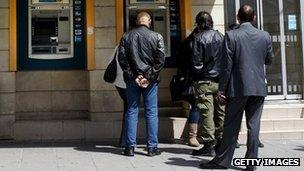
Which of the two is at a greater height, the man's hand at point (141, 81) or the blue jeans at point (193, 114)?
the man's hand at point (141, 81)

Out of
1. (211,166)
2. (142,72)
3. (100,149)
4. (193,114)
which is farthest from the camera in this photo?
(193,114)

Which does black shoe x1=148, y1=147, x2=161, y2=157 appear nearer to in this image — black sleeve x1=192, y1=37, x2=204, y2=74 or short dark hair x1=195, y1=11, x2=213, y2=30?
black sleeve x1=192, y1=37, x2=204, y2=74

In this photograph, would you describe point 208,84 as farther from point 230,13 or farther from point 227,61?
point 230,13

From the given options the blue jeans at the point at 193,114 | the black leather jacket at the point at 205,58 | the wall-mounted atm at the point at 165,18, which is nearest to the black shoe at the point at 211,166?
the black leather jacket at the point at 205,58

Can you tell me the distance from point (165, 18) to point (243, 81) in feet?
11.4

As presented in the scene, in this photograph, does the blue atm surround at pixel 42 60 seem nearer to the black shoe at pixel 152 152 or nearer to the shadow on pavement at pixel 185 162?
the black shoe at pixel 152 152

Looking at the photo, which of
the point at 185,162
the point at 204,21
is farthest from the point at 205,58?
the point at 185,162

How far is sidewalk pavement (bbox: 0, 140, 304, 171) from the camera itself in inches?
270

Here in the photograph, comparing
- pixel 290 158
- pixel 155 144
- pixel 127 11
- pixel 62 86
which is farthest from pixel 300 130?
pixel 62 86

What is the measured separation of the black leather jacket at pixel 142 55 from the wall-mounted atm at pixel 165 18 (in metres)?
1.93

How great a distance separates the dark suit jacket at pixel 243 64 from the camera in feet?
20.8

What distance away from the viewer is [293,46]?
996 cm

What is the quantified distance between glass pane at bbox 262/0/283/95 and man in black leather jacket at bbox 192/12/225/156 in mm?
2668

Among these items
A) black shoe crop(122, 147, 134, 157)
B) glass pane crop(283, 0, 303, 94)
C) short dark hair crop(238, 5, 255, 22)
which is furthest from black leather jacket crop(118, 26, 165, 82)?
glass pane crop(283, 0, 303, 94)
